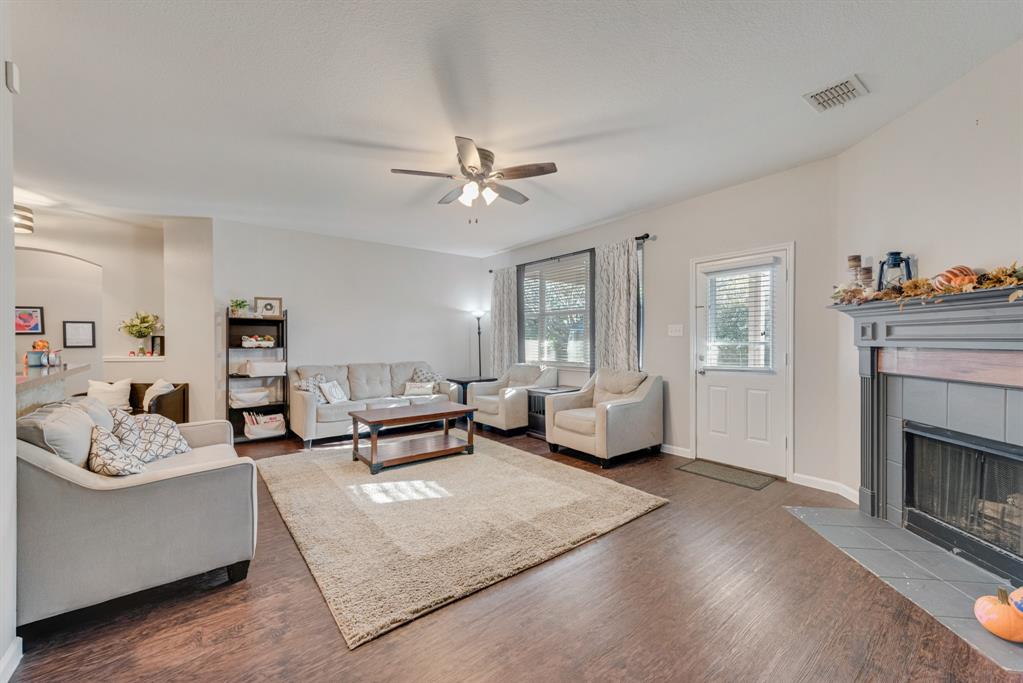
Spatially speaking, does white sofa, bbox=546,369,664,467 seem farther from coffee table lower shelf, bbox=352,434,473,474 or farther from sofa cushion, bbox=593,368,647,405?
coffee table lower shelf, bbox=352,434,473,474

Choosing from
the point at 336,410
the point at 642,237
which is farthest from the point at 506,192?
the point at 336,410

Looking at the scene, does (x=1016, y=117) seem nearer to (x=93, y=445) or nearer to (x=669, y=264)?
(x=669, y=264)

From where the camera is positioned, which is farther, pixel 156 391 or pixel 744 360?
pixel 156 391

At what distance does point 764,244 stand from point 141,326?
7.10 metres

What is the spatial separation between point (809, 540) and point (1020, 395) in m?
1.26

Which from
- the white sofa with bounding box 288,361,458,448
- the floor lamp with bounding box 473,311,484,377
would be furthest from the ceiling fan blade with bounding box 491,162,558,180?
the floor lamp with bounding box 473,311,484,377

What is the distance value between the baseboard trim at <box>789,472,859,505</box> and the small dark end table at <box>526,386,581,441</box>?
2.43 meters

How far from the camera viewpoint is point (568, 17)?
184cm

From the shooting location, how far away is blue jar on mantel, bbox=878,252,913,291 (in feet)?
8.77

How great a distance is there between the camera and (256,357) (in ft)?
17.1

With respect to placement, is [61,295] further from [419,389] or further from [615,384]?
[615,384]

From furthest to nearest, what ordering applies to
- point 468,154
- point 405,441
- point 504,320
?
point 504,320 → point 405,441 → point 468,154

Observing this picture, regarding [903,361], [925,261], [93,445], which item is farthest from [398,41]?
[903,361]

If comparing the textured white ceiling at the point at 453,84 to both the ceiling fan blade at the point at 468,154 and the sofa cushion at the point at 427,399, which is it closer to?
the ceiling fan blade at the point at 468,154
